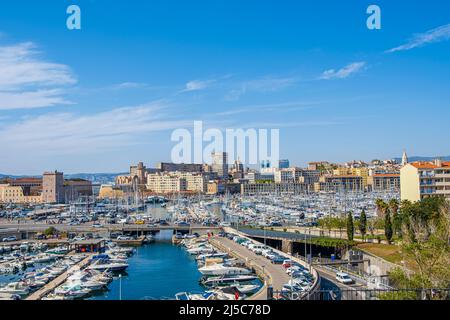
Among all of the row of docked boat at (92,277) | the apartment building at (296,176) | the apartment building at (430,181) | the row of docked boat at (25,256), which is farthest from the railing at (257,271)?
the apartment building at (296,176)

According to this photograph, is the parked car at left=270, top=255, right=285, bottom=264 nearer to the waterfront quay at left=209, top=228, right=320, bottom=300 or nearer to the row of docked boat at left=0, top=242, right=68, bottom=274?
the waterfront quay at left=209, top=228, right=320, bottom=300

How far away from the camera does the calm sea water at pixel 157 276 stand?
743 cm

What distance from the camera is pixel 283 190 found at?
30.7 m

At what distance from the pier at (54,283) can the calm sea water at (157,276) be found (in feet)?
2.18

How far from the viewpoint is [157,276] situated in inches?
342

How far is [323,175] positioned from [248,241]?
74.0 feet

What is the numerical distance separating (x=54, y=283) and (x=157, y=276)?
6.10 feet

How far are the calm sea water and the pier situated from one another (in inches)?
26.1

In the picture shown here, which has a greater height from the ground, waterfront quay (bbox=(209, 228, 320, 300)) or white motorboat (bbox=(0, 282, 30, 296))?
waterfront quay (bbox=(209, 228, 320, 300))

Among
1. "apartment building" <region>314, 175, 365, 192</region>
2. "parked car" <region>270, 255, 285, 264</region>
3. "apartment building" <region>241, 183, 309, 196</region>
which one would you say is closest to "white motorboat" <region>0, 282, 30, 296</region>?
"parked car" <region>270, 255, 285, 264</region>

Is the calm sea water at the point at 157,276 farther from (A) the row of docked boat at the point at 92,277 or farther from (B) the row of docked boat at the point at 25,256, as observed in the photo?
(B) the row of docked boat at the point at 25,256

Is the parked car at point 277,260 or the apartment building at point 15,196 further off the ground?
the apartment building at point 15,196

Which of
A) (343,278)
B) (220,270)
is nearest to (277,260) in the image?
(220,270)

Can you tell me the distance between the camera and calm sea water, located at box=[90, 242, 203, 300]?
7.43m
